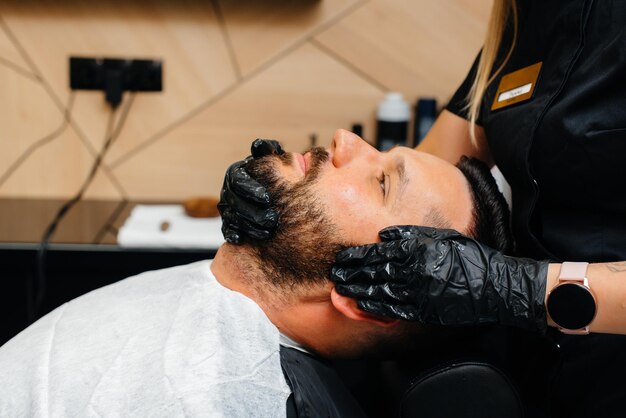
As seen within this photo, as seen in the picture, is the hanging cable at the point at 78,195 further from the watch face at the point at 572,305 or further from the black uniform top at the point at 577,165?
the watch face at the point at 572,305

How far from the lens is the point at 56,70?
7.38 ft

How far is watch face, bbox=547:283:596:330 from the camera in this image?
955 millimetres

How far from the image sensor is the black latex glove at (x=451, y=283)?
99cm

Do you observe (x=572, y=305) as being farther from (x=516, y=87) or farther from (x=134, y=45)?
(x=134, y=45)


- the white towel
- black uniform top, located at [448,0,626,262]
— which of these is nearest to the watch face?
A: black uniform top, located at [448,0,626,262]

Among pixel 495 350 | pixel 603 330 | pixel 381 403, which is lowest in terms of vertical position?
pixel 381 403

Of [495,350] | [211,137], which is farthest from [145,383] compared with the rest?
[211,137]

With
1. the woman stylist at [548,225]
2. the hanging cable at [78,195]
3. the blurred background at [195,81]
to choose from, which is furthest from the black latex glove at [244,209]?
the blurred background at [195,81]

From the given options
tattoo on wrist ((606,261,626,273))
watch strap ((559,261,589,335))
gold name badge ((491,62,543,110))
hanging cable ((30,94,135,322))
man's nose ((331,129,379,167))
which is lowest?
hanging cable ((30,94,135,322))

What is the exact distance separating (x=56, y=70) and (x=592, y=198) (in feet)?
5.77

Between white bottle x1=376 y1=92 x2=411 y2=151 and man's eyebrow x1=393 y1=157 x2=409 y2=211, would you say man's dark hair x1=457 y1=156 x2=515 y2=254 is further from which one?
white bottle x1=376 y1=92 x2=411 y2=151

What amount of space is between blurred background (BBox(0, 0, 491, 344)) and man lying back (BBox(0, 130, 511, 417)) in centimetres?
105

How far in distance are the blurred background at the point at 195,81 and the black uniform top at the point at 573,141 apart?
3.42 ft

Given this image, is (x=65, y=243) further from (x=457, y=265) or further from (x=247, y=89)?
(x=457, y=265)
